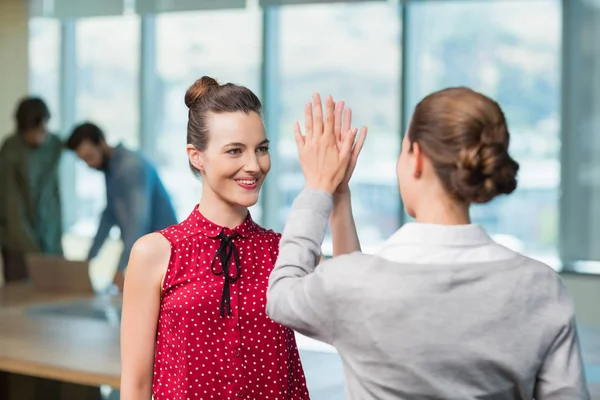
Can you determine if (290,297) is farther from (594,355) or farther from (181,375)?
(594,355)

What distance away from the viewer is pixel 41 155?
20.0 ft

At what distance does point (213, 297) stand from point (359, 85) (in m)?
4.12

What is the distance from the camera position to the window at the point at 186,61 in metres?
5.74

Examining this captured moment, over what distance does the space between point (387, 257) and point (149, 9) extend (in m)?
4.88

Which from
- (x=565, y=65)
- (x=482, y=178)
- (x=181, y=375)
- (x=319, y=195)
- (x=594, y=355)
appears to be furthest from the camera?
(x=565, y=65)

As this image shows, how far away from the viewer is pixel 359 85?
5680 millimetres

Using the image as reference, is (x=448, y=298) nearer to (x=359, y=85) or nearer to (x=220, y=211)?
(x=220, y=211)

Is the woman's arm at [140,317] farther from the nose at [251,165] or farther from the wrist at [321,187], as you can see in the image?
the wrist at [321,187]

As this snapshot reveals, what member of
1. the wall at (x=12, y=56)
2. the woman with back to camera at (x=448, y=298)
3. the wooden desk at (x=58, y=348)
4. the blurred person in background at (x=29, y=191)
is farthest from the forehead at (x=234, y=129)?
the wall at (x=12, y=56)

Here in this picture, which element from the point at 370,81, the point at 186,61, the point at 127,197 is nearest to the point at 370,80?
the point at 370,81

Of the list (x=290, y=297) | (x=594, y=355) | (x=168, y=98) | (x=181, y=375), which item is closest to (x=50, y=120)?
(x=168, y=98)

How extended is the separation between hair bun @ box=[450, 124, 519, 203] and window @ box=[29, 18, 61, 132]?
206 inches

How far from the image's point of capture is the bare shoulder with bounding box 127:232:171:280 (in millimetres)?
1695

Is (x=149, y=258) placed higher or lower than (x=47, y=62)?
lower
